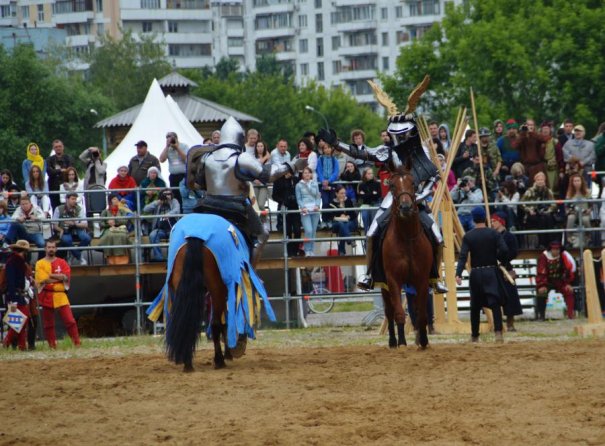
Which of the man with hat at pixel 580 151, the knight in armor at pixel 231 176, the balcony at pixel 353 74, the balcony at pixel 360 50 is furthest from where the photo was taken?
the balcony at pixel 353 74

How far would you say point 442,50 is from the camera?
69938 millimetres

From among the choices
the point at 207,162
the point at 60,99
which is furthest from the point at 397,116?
the point at 60,99

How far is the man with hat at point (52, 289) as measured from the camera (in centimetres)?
2022

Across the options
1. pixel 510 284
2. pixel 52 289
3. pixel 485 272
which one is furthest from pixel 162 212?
pixel 485 272

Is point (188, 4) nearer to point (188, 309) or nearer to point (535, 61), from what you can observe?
point (535, 61)

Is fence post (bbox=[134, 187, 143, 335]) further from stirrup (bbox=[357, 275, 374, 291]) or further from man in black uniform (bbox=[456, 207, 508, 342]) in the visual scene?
man in black uniform (bbox=[456, 207, 508, 342])

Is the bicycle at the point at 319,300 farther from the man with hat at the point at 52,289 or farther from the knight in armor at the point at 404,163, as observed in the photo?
the knight in armor at the point at 404,163

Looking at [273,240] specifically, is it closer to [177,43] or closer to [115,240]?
[115,240]

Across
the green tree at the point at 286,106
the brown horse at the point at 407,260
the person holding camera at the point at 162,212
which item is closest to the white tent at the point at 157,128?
the person holding camera at the point at 162,212

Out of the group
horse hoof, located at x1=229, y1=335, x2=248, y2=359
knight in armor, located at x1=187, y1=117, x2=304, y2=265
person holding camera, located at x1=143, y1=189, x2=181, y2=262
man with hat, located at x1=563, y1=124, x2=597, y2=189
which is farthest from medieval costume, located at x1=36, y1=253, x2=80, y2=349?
man with hat, located at x1=563, y1=124, x2=597, y2=189

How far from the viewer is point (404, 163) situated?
16312 millimetres

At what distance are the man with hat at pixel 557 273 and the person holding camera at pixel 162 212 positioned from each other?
590cm

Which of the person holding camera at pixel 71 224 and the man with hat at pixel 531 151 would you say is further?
the man with hat at pixel 531 151

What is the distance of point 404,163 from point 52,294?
644cm
